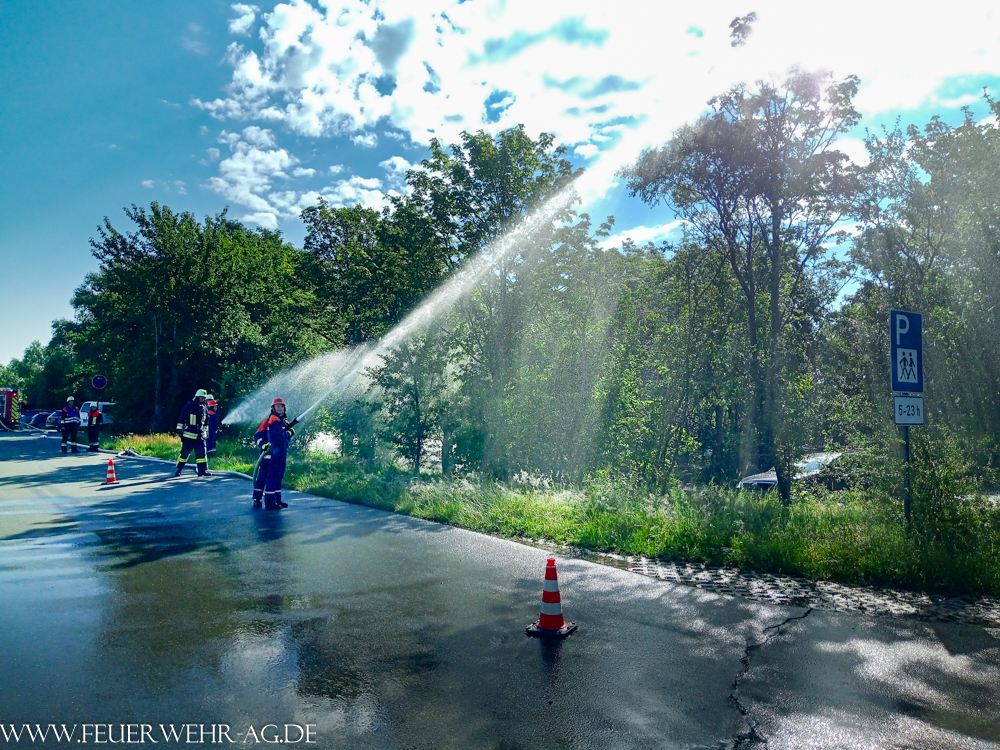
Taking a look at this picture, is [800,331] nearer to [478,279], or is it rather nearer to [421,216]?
[478,279]

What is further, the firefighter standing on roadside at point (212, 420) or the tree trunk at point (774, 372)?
the firefighter standing on roadside at point (212, 420)

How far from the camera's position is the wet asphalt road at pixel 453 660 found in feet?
12.1

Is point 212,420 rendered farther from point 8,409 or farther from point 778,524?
point 8,409

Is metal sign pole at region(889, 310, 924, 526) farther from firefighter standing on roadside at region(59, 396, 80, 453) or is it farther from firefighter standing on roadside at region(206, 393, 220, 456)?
firefighter standing on roadside at region(59, 396, 80, 453)

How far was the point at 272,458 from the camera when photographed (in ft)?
38.7

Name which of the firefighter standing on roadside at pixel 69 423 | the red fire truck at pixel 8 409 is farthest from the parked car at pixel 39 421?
the firefighter standing on roadside at pixel 69 423

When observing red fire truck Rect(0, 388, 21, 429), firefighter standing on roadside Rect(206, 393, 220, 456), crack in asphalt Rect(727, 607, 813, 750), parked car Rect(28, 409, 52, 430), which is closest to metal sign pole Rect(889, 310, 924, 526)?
crack in asphalt Rect(727, 607, 813, 750)

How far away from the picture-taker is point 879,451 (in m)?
9.49

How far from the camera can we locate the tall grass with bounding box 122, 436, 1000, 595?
6.66 meters

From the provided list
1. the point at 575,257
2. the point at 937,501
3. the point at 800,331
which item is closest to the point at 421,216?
the point at 575,257

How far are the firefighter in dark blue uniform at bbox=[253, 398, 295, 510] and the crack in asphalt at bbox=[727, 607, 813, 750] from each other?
8844mm

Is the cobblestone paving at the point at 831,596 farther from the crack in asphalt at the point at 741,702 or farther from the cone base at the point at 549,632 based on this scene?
the cone base at the point at 549,632

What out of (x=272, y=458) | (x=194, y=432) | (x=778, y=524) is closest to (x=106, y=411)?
(x=194, y=432)

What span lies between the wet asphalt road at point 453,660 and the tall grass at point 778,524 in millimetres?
1196
